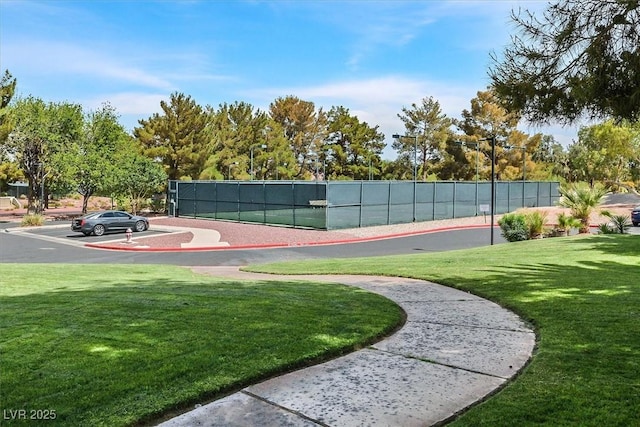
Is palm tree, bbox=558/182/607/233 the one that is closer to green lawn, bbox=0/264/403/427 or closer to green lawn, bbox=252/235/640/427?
green lawn, bbox=252/235/640/427

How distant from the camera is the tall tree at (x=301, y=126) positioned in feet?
244

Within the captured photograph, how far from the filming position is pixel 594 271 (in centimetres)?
1108

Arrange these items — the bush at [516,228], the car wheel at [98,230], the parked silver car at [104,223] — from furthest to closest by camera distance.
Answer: the car wheel at [98,230] → the parked silver car at [104,223] → the bush at [516,228]

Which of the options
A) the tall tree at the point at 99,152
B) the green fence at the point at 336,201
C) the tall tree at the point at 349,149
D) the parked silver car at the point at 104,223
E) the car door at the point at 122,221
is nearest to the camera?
the parked silver car at the point at 104,223

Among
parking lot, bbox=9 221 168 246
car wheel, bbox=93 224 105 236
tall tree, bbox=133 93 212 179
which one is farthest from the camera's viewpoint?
tall tree, bbox=133 93 212 179

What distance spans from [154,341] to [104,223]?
88.6ft

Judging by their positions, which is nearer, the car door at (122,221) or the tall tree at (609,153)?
the car door at (122,221)

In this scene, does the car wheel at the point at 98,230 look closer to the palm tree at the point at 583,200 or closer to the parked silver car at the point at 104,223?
the parked silver car at the point at 104,223

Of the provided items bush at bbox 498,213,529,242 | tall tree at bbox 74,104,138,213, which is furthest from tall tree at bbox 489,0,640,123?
tall tree at bbox 74,104,138,213

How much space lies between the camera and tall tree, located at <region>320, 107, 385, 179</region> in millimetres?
72875

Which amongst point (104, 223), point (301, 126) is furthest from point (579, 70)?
point (301, 126)

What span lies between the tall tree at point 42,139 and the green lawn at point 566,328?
36.8 metres

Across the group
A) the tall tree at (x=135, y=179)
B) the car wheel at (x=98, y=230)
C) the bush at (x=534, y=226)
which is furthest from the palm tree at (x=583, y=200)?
the tall tree at (x=135, y=179)

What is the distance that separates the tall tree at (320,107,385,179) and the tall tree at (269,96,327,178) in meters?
1.39
